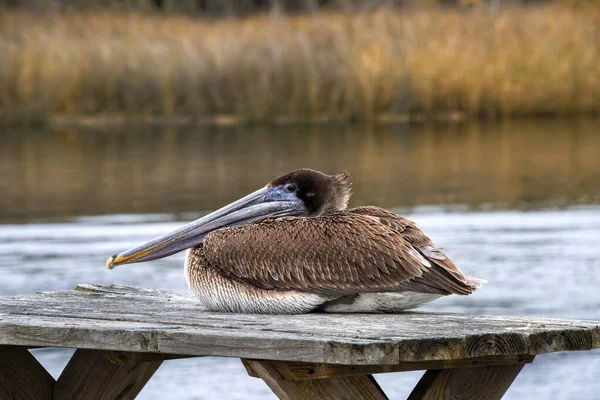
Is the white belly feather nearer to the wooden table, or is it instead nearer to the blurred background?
the wooden table

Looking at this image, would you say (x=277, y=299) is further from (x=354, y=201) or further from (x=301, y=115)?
(x=301, y=115)

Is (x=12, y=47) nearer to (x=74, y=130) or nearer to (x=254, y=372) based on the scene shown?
(x=74, y=130)

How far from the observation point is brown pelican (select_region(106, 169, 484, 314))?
3469 mm

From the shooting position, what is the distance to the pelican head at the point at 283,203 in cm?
396

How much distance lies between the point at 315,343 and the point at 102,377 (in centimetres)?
109

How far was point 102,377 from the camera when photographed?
370cm

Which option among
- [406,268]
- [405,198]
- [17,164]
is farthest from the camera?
[17,164]

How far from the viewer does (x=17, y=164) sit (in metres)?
15.0

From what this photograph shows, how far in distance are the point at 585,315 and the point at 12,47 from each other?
46.5ft

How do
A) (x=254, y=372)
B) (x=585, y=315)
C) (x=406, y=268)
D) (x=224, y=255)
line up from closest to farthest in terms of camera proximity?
(x=254, y=372) < (x=406, y=268) < (x=224, y=255) < (x=585, y=315)

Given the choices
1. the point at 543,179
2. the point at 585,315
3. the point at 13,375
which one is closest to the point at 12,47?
the point at 543,179

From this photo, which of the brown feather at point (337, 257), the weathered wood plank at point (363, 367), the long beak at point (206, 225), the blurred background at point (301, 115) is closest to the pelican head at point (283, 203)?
the long beak at point (206, 225)

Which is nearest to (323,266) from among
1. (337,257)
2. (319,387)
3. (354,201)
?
(337,257)

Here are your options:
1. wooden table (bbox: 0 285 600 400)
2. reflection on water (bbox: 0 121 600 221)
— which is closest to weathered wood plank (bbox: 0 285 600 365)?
wooden table (bbox: 0 285 600 400)
